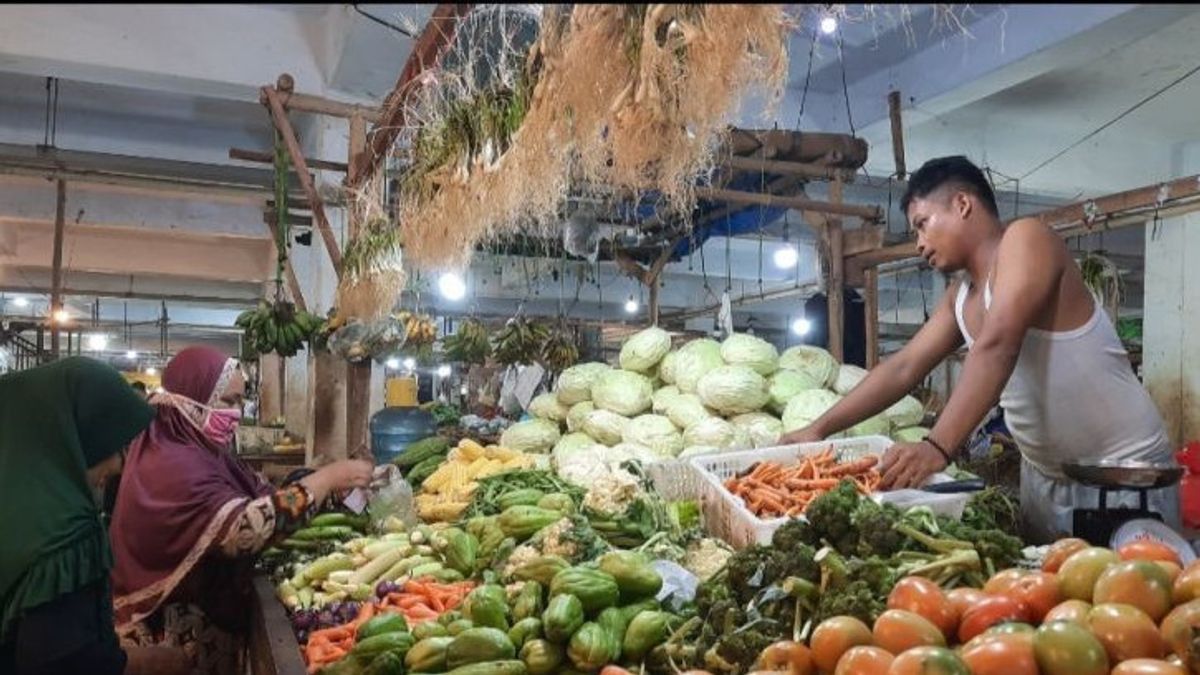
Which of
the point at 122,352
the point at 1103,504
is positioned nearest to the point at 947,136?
the point at 1103,504

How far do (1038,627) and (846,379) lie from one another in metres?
3.65

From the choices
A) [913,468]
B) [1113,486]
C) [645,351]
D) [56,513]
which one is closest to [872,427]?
[645,351]

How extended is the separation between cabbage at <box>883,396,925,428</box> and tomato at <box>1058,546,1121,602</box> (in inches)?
126

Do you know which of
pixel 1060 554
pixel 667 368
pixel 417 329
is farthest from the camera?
pixel 417 329

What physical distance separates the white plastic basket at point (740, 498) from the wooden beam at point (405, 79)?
1.90 m

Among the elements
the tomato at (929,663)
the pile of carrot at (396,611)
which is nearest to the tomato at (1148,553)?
the tomato at (929,663)

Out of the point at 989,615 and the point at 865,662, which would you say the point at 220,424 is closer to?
the point at 865,662

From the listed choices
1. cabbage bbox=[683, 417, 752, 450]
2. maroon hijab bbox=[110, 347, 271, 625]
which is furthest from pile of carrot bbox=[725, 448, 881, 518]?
maroon hijab bbox=[110, 347, 271, 625]

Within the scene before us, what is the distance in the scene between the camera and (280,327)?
19.0ft

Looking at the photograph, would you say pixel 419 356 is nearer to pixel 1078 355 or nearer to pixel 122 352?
pixel 1078 355

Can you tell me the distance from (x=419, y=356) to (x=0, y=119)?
5.40 metres

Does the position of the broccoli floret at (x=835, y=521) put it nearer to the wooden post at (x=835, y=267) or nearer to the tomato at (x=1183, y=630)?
the tomato at (x=1183, y=630)

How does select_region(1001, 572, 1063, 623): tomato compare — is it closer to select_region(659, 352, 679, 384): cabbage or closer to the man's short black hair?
the man's short black hair

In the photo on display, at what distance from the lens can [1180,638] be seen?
4.93ft
